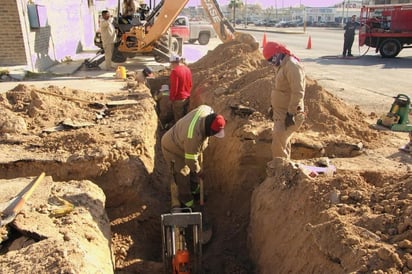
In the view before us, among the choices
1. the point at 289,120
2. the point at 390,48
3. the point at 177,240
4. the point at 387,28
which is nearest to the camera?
the point at 177,240

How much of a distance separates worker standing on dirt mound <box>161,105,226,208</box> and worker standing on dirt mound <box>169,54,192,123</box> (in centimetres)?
242

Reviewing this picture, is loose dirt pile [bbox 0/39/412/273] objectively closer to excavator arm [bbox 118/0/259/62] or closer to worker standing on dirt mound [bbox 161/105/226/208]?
worker standing on dirt mound [bbox 161/105/226/208]

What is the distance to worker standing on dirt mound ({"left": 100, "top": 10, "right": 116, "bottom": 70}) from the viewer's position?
40.9 feet

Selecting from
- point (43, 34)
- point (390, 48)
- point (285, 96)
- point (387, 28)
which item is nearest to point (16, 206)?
point (285, 96)

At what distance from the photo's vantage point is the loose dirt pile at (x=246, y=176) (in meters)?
3.20

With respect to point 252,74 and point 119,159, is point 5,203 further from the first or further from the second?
point 252,74

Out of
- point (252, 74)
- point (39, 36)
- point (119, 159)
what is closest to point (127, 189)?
point (119, 159)

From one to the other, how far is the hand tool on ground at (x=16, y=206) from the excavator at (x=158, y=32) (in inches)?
318

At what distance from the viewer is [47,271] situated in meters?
2.82

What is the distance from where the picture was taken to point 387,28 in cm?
1762

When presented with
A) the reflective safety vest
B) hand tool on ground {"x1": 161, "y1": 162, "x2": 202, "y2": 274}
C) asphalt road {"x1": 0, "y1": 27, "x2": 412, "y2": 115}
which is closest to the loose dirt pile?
hand tool on ground {"x1": 161, "y1": 162, "x2": 202, "y2": 274}

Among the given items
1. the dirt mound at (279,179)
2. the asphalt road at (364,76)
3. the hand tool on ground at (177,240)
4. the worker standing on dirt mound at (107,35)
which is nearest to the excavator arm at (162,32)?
the worker standing on dirt mound at (107,35)

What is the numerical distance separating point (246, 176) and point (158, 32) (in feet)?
27.1

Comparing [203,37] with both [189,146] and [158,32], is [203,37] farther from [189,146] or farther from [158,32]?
[189,146]
